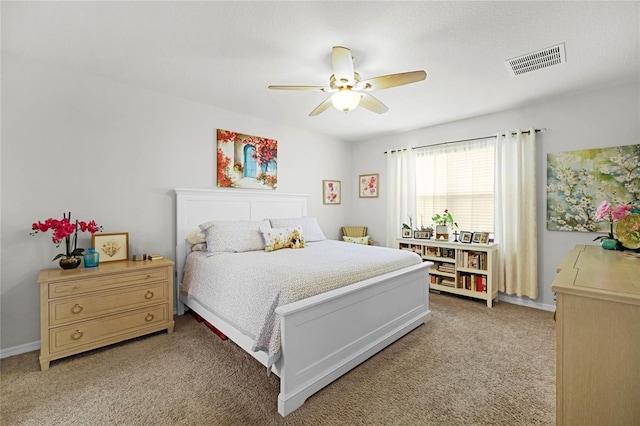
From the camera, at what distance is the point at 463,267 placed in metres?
3.75

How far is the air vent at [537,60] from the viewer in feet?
7.29

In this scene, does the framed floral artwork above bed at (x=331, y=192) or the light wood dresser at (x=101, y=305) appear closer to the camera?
the light wood dresser at (x=101, y=305)

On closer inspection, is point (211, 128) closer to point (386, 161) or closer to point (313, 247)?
point (313, 247)

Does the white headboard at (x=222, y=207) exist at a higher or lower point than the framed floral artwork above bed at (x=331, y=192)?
lower

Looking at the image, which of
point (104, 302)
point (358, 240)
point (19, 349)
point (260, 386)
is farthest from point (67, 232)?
point (358, 240)

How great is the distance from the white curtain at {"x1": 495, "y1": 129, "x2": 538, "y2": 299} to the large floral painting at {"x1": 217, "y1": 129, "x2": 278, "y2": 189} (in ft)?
9.94

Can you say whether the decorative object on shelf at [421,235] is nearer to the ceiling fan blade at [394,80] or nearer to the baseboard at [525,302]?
the baseboard at [525,302]

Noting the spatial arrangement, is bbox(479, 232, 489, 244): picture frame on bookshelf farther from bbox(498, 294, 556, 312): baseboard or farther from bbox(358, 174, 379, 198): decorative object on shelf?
bbox(358, 174, 379, 198): decorative object on shelf

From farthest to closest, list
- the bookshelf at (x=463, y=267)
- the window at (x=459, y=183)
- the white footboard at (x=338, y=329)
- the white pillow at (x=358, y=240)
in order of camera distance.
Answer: the white pillow at (x=358, y=240), the window at (x=459, y=183), the bookshelf at (x=463, y=267), the white footboard at (x=338, y=329)

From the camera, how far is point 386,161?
4.87m

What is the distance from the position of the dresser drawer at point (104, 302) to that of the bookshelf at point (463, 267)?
3263 mm

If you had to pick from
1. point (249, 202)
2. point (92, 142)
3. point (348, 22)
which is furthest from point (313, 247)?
point (92, 142)

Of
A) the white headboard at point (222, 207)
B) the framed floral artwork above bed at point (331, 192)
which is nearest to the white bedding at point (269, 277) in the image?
the white headboard at point (222, 207)

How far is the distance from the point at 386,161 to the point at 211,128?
2837mm
